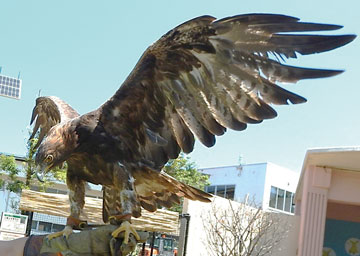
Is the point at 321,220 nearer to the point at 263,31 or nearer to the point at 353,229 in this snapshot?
the point at 353,229

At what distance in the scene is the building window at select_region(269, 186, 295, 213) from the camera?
28452 millimetres

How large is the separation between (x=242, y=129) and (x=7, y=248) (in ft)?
5.74

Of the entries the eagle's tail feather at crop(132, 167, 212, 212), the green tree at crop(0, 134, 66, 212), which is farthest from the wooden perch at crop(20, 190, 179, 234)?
the green tree at crop(0, 134, 66, 212)

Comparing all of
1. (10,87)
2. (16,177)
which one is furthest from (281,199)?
(16,177)

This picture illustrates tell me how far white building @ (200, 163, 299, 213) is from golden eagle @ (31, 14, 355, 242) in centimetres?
2330

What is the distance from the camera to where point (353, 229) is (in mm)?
12883

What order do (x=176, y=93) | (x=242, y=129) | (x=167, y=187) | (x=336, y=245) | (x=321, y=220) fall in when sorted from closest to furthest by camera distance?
(x=242, y=129), (x=176, y=93), (x=167, y=187), (x=321, y=220), (x=336, y=245)

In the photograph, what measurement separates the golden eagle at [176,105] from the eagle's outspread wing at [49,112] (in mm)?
858

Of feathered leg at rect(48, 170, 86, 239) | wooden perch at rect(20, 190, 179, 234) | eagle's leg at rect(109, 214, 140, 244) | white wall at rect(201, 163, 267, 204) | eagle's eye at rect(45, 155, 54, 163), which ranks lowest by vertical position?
wooden perch at rect(20, 190, 179, 234)

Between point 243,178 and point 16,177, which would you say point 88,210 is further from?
point 243,178

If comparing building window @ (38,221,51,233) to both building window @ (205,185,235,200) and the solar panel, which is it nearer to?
the solar panel

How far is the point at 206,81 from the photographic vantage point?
3.59 meters

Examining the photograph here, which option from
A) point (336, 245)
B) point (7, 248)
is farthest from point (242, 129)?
point (336, 245)

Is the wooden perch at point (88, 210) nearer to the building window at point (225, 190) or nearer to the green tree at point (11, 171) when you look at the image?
the green tree at point (11, 171)
